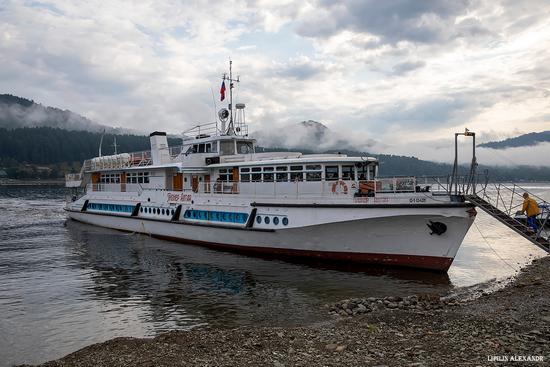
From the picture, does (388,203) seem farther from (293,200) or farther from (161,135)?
(161,135)

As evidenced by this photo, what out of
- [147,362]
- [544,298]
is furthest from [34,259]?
[544,298]

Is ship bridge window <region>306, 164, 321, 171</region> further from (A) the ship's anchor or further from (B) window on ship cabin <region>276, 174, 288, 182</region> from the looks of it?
(A) the ship's anchor

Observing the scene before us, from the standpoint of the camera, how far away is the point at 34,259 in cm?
2127

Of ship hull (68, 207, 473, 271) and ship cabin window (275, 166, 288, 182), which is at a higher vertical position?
ship cabin window (275, 166, 288, 182)

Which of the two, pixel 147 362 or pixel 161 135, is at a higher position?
pixel 161 135

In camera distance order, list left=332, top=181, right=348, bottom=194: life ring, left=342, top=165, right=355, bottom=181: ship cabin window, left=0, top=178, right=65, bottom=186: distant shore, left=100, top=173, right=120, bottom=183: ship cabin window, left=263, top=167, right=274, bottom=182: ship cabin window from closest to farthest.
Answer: left=332, top=181, right=348, bottom=194: life ring, left=342, top=165, right=355, bottom=181: ship cabin window, left=263, top=167, right=274, bottom=182: ship cabin window, left=100, top=173, right=120, bottom=183: ship cabin window, left=0, top=178, right=65, bottom=186: distant shore

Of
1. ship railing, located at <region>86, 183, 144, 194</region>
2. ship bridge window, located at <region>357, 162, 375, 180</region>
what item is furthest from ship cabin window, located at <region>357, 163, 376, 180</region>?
ship railing, located at <region>86, 183, 144, 194</region>

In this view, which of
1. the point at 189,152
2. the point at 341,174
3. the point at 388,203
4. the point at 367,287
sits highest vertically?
the point at 189,152

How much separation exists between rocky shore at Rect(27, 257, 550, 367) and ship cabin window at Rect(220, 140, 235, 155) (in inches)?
583

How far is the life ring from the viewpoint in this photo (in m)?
18.5

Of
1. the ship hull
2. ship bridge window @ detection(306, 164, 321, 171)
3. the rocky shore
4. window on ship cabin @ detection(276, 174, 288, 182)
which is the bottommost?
the rocky shore

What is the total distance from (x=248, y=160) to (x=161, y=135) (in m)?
9.46

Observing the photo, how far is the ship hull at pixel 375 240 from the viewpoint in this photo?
1639 cm

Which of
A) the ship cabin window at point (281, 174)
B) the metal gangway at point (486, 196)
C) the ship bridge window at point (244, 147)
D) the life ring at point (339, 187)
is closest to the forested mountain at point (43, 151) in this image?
the ship bridge window at point (244, 147)
